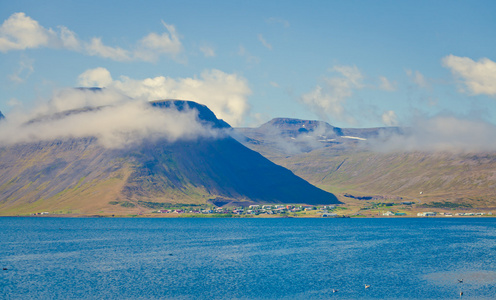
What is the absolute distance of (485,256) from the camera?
147500mm

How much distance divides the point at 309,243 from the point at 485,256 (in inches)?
2280

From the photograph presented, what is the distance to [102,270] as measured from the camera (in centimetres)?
12206

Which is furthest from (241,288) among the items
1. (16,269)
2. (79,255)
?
(79,255)

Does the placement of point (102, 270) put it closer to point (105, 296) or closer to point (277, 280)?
point (105, 296)

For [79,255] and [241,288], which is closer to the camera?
[241,288]

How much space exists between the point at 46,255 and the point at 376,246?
3938 inches

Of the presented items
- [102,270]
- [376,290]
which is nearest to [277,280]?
[376,290]

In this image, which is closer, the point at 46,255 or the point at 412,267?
the point at 412,267

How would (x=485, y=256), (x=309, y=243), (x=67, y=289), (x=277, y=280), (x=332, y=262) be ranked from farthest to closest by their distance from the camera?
(x=309, y=243)
(x=485, y=256)
(x=332, y=262)
(x=277, y=280)
(x=67, y=289)

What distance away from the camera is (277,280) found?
111 metres

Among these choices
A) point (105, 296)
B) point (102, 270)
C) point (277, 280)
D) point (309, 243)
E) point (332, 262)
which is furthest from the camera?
point (309, 243)

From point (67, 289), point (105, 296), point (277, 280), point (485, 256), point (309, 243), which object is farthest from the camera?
point (309, 243)

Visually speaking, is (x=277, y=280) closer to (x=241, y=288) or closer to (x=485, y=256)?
(x=241, y=288)

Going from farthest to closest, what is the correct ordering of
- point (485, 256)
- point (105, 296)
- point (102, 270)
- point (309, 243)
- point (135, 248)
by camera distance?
point (309, 243) → point (135, 248) → point (485, 256) → point (102, 270) → point (105, 296)
